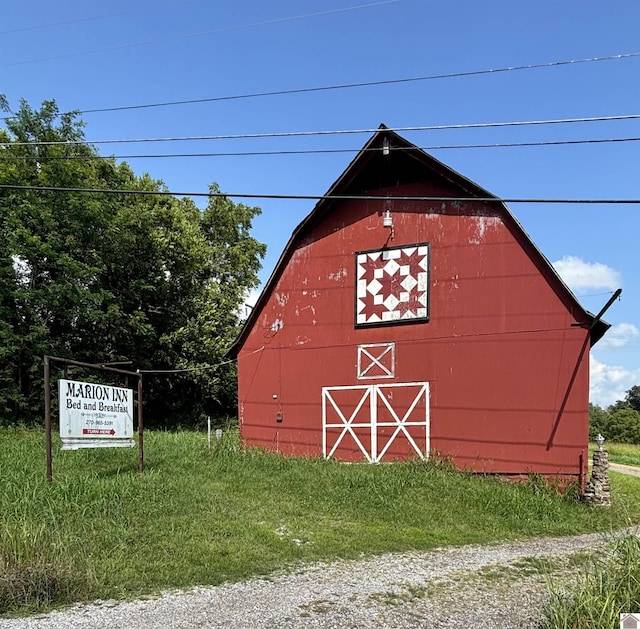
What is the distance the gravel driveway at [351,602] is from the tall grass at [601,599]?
31.0 inches

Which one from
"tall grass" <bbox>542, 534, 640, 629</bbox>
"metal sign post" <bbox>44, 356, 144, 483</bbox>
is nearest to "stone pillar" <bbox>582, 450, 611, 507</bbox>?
"tall grass" <bbox>542, 534, 640, 629</bbox>

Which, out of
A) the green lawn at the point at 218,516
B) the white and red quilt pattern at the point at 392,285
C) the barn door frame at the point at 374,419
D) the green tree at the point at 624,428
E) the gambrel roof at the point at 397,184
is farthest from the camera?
the green tree at the point at 624,428

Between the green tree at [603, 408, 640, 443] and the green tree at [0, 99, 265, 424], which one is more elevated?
the green tree at [0, 99, 265, 424]

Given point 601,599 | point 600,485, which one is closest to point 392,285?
point 600,485

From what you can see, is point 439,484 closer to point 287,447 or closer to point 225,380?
point 287,447

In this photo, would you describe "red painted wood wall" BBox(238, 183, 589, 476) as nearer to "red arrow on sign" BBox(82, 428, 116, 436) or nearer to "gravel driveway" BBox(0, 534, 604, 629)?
"red arrow on sign" BBox(82, 428, 116, 436)

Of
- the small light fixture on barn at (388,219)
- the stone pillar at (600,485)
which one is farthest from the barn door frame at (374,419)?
the small light fixture on barn at (388,219)

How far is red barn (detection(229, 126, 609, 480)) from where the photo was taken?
11.4 metres

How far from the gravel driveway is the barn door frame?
5.83m

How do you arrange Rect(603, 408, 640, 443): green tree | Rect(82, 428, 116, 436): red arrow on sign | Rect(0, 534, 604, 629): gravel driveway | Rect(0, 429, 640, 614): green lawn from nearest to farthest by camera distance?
Rect(0, 534, 604, 629): gravel driveway, Rect(0, 429, 640, 614): green lawn, Rect(82, 428, 116, 436): red arrow on sign, Rect(603, 408, 640, 443): green tree

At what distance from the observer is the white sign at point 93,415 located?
8.95 metres

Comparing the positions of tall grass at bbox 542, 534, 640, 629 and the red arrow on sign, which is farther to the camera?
the red arrow on sign

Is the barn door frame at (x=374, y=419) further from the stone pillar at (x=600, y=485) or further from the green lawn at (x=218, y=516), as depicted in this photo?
the stone pillar at (x=600, y=485)

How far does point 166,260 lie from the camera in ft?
85.0
